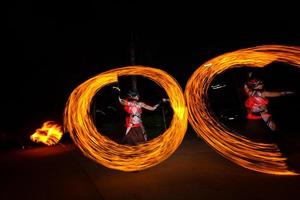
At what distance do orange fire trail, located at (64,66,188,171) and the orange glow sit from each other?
507cm

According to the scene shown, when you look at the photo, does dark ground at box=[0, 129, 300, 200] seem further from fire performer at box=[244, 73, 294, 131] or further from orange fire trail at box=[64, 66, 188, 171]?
fire performer at box=[244, 73, 294, 131]

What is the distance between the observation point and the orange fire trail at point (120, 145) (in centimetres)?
751

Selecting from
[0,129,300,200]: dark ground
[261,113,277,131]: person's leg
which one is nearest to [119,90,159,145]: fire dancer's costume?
[0,129,300,200]: dark ground

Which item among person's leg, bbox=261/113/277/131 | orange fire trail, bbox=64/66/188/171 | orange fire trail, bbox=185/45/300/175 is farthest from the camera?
orange fire trail, bbox=64/66/188/171

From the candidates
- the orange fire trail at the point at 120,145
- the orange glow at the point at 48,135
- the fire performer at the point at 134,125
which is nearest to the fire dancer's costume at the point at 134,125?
the fire performer at the point at 134,125

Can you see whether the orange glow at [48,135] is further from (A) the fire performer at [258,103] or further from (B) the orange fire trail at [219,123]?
(A) the fire performer at [258,103]

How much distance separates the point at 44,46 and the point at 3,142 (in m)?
5.34

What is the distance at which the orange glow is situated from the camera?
13.3 m

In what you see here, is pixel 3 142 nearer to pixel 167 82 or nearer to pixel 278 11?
pixel 167 82

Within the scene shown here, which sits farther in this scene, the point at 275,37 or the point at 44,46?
the point at 44,46

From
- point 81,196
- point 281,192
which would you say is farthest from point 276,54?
point 81,196

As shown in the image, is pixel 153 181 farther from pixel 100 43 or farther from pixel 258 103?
pixel 100 43

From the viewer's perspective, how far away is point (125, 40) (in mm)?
17109

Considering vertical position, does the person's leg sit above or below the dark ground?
above
